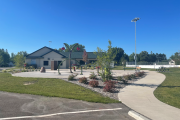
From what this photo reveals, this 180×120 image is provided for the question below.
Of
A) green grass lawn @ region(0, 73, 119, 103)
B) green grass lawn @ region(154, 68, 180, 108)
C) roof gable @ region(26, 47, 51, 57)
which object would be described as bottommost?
green grass lawn @ region(154, 68, 180, 108)

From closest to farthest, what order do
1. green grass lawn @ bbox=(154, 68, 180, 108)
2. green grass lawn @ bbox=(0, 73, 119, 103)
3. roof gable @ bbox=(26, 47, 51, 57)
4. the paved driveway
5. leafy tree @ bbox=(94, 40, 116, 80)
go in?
the paved driveway < green grass lawn @ bbox=(154, 68, 180, 108) < green grass lawn @ bbox=(0, 73, 119, 103) < leafy tree @ bbox=(94, 40, 116, 80) < roof gable @ bbox=(26, 47, 51, 57)

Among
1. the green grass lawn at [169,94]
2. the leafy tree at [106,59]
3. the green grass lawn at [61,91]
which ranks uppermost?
the leafy tree at [106,59]

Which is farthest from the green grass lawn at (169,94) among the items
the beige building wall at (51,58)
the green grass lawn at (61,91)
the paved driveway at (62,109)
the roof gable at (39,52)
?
the roof gable at (39,52)

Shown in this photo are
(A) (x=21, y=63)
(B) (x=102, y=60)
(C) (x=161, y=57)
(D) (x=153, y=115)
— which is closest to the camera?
(D) (x=153, y=115)

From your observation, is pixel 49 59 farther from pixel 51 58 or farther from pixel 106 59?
pixel 106 59

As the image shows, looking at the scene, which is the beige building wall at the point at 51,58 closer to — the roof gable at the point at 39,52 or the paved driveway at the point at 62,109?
the roof gable at the point at 39,52

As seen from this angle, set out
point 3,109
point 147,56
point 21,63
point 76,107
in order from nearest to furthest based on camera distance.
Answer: point 3,109 < point 76,107 < point 21,63 < point 147,56

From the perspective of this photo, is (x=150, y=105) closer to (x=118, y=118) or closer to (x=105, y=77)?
(x=118, y=118)

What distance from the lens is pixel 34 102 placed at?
6.08m

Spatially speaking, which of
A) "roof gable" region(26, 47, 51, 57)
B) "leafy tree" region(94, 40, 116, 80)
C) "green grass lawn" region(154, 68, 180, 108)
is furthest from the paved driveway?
"roof gable" region(26, 47, 51, 57)

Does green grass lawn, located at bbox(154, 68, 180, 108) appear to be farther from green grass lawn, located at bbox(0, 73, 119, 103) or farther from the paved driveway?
green grass lawn, located at bbox(0, 73, 119, 103)

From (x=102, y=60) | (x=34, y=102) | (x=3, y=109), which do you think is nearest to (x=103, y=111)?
(x=34, y=102)

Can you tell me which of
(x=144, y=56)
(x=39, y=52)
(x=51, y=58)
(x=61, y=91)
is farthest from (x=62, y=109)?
(x=144, y=56)

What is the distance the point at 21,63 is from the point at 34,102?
2228 centimetres
